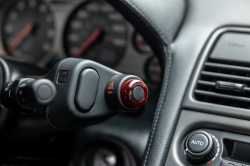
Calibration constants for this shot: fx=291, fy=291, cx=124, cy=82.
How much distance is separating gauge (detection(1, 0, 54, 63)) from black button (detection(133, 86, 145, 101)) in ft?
5.42

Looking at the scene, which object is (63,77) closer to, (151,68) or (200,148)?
(200,148)

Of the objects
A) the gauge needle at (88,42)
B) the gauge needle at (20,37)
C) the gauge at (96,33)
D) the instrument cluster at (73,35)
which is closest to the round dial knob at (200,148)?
the instrument cluster at (73,35)

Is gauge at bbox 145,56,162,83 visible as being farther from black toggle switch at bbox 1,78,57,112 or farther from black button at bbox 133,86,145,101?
black toggle switch at bbox 1,78,57,112

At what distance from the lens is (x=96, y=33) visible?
79.7 inches

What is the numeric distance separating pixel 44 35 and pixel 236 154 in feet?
6.00

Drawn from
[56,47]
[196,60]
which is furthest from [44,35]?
[196,60]

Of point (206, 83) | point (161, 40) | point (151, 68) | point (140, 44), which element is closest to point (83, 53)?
point (140, 44)

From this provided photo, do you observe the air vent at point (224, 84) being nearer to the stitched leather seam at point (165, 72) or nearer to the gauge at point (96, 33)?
the stitched leather seam at point (165, 72)

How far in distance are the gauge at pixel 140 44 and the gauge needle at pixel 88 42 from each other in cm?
→ 29

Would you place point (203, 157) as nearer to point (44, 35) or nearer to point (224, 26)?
point (224, 26)

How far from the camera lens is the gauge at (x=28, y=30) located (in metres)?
2.23

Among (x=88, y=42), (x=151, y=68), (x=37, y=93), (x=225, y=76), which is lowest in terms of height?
(x=37, y=93)

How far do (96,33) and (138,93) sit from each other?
145 cm

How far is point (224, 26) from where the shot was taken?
0.88 metres
